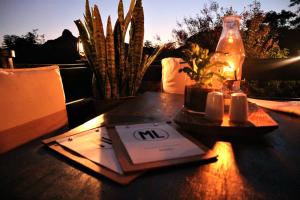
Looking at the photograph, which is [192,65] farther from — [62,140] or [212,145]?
[62,140]

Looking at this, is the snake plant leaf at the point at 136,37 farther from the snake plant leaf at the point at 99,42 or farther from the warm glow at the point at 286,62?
the warm glow at the point at 286,62

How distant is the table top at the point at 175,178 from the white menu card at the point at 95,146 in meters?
0.04

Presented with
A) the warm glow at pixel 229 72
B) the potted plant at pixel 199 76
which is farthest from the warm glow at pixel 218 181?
the warm glow at pixel 229 72

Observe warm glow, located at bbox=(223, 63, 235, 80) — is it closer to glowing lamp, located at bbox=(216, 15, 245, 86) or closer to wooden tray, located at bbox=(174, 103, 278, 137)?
glowing lamp, located at bbox=(216, 15, 245, 86)

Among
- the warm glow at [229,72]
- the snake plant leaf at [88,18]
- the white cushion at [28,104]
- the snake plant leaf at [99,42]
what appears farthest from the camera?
the snake plant leaf at [88,18]

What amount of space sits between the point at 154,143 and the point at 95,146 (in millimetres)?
169

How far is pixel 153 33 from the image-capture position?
5445 mm

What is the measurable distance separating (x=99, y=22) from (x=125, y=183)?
1.75m

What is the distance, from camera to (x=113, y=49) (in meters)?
1.99

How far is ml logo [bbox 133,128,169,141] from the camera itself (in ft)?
2.13

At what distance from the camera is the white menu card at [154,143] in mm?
527

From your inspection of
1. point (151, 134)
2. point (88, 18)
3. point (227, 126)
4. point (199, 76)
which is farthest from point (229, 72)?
point (88, 18)

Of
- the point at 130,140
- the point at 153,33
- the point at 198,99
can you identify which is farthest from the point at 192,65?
the point at 153,33

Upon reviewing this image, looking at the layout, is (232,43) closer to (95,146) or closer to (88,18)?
(95,146)
